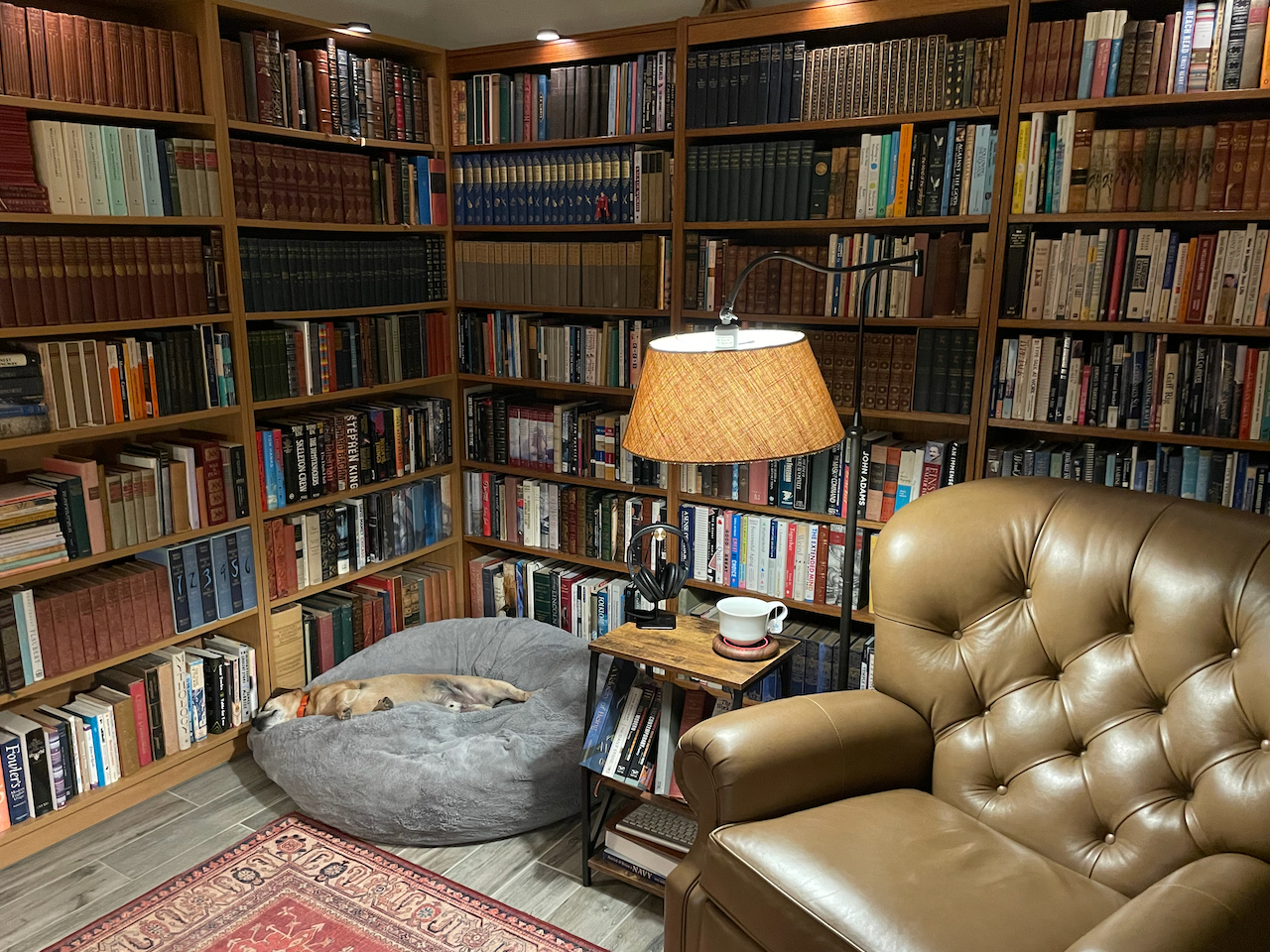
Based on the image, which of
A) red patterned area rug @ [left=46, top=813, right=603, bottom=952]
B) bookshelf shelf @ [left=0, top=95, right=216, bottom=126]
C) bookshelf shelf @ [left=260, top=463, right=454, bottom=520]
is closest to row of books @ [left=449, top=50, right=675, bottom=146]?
bookshelf shelf @ [left=0, top=95, right=216, bottom=126]

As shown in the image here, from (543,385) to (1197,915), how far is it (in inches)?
93.3

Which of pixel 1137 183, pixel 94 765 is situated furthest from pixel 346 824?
pixel 1137 183

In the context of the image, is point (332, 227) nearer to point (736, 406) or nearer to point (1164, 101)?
point (736, 406)

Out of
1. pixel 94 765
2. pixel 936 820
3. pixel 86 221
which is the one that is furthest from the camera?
pixel 94 765

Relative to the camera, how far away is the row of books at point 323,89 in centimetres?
269

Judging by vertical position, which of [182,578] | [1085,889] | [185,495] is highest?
[185,495]

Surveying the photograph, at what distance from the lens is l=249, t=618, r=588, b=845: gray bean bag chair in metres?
2.48

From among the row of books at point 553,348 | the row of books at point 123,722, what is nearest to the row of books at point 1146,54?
the row of books at point 553,348

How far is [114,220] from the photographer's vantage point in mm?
2447

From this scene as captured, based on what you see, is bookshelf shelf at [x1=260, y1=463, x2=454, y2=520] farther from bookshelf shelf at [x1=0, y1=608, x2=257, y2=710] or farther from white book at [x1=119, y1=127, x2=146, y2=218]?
white book at [x1=119, y1=127, x2=146, y2=218]

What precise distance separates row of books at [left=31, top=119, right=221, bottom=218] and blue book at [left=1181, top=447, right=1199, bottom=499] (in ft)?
8.55

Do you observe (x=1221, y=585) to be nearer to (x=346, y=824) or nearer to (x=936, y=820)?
(x=936, y=820)

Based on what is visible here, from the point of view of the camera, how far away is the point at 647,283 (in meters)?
2.98

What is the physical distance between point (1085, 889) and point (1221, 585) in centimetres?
Answer: 60
